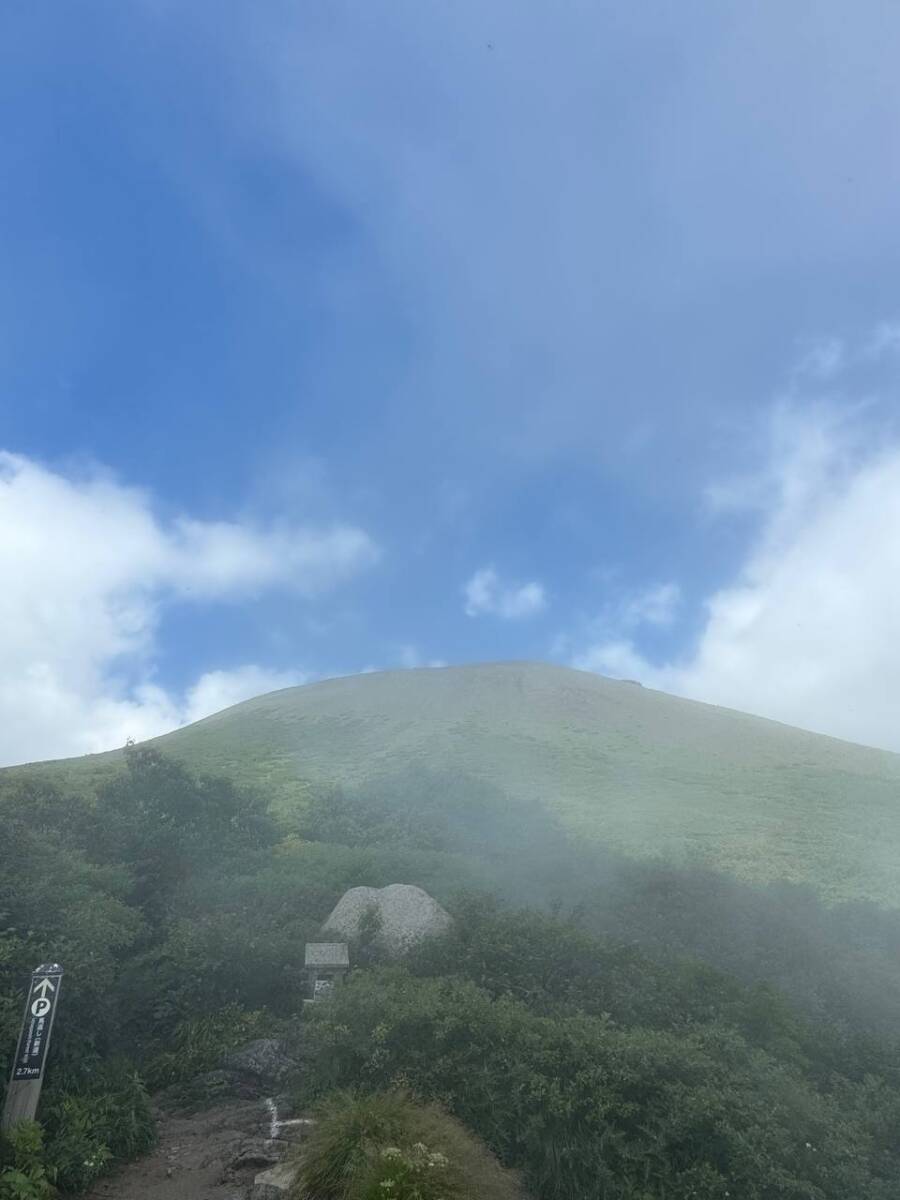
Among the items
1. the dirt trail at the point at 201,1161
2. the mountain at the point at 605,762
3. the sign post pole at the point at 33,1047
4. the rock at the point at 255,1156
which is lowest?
the dirt trail at the point at 201,1161

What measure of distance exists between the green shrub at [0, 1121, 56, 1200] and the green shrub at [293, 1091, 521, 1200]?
9.84 ft

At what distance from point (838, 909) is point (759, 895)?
272 cm

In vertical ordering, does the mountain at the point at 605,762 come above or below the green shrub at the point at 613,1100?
above

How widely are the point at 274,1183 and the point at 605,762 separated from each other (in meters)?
44.3

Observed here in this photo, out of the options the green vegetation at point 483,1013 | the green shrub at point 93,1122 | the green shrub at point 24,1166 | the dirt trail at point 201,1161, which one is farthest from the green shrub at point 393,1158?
the green shrub at point 24,1166

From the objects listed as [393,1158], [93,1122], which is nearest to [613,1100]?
[393,1158]

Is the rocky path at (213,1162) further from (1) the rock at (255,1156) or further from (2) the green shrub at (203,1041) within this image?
(2) the green shrub at (203,1041)

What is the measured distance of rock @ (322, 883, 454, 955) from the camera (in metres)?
19.3

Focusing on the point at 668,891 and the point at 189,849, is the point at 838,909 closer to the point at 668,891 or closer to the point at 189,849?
the point at 668,891

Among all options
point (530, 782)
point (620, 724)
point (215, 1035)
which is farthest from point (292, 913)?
point (620, 724)

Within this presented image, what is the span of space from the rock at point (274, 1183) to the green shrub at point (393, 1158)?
10.0 inches

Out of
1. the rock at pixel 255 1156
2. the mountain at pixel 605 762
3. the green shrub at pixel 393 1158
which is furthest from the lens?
the mountain at pixel 605 762

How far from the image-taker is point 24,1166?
972 cm

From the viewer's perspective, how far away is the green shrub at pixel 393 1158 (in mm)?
8469
